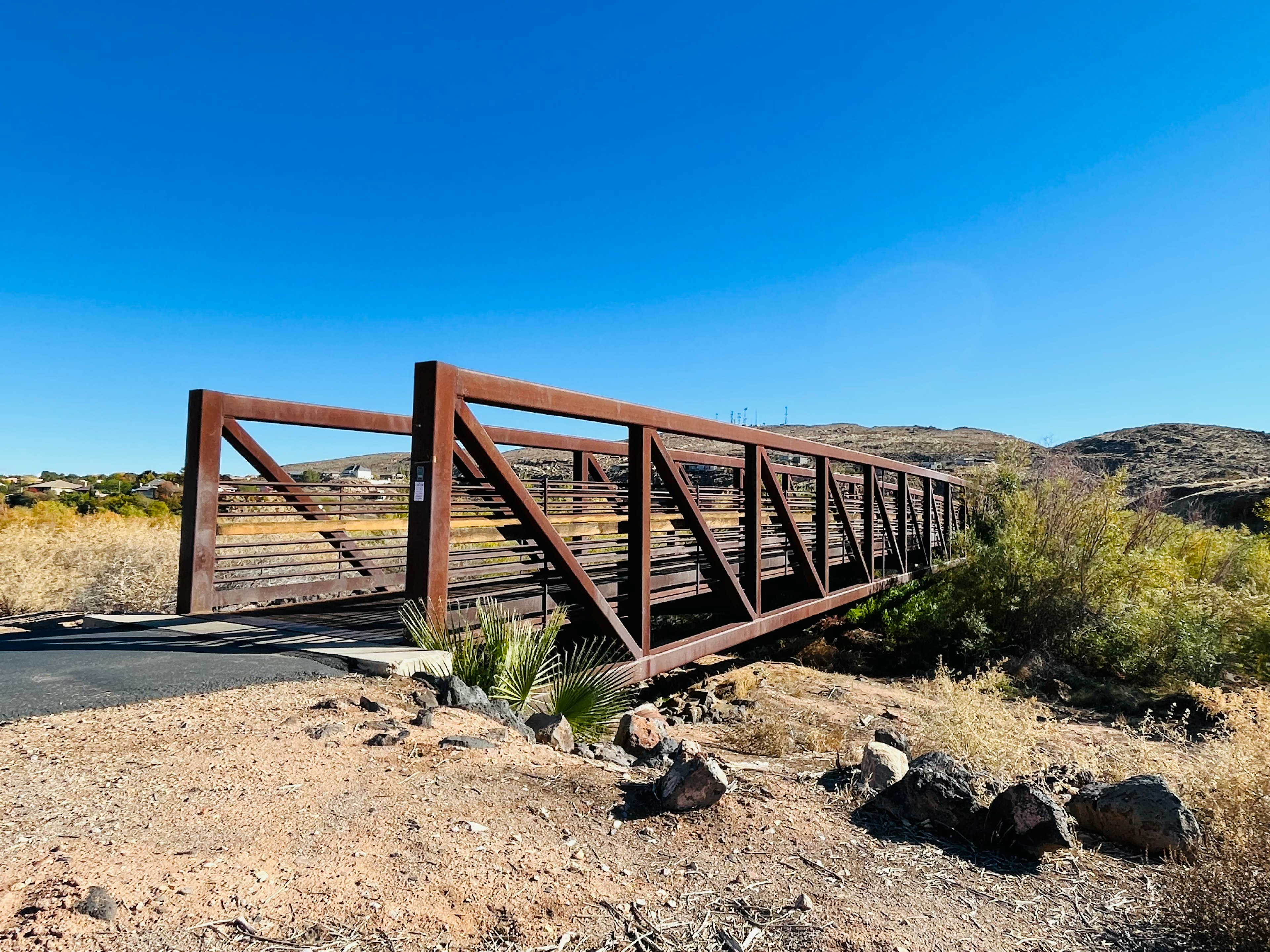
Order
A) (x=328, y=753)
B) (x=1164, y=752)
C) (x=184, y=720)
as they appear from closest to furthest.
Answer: (x=328, y=753)
(x=184, y=720)
(x=1164, y=752)

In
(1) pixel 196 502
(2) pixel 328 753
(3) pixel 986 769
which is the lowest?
(3) pixel 986 769

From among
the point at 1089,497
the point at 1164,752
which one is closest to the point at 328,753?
the point at 1164,752

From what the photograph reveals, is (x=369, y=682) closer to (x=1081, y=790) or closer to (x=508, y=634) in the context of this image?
(x=508, y=634)

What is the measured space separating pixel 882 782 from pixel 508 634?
8.42ft

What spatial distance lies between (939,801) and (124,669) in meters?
4.90

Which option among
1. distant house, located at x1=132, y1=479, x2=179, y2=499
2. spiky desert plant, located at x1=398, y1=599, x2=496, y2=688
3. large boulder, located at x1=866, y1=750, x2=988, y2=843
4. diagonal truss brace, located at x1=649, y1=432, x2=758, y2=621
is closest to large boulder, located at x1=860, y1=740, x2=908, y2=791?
large boulder, located at x1=866, y1=750, x2=988, y2=843

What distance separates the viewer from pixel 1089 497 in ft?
47.4

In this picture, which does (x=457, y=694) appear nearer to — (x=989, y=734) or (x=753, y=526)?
(x=989, y=734)

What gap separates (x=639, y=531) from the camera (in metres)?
6.62

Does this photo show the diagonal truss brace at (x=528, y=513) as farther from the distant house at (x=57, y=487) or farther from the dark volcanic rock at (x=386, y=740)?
the distant house at (x=57, y=487)

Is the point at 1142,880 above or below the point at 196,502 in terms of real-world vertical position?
below

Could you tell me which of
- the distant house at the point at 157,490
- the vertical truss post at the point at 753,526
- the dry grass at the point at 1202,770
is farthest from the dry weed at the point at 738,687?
the distant house at the point at 157,490

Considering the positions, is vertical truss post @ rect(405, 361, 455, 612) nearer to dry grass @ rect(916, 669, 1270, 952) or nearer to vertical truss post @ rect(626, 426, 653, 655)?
vertical truss post @ rect(626, 426, 653, 655)

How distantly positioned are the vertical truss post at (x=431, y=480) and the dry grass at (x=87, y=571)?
19.0ft
